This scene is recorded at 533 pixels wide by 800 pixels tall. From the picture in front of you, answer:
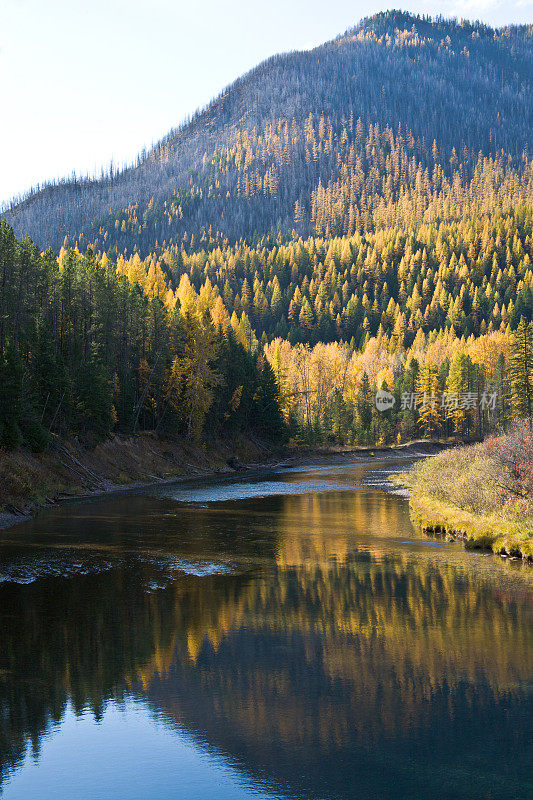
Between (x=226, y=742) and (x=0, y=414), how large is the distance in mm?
37055

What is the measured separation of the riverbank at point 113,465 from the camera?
1721 inches

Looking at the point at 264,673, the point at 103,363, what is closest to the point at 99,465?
the point at 103,363

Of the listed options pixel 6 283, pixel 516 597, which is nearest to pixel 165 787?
pixel 516 597

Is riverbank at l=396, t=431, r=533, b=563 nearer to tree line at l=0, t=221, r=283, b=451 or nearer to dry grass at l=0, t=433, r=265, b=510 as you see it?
dry grass at l=0, t=433, r=265, b=510

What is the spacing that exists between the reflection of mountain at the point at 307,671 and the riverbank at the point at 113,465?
19146mm

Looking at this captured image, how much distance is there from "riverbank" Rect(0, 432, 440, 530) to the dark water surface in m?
14.1

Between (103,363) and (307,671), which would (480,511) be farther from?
(103,363)

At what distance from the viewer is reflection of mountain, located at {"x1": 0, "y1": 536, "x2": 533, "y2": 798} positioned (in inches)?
450

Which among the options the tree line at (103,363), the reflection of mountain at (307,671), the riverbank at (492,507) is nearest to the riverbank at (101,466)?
the tree line at (103,363)

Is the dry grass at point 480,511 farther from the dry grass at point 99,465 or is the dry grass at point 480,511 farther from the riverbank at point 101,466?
the dry grass at point 99,465

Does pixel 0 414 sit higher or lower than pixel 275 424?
higher

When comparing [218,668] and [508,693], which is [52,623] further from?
[508,693]

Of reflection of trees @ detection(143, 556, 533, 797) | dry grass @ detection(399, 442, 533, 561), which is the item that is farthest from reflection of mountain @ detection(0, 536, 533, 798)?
dry grass @ detection(399, 442, 533, 561)

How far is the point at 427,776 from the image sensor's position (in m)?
10.9
